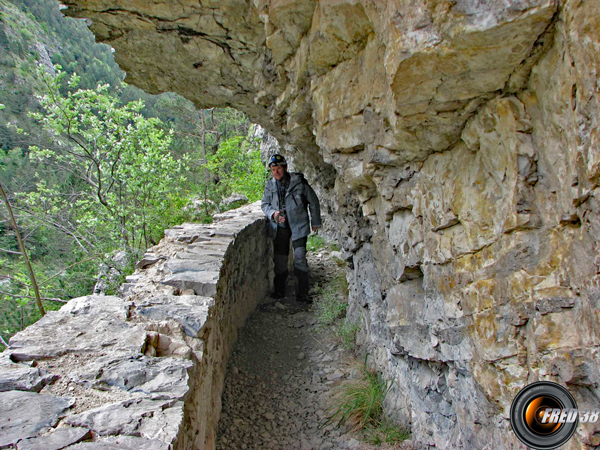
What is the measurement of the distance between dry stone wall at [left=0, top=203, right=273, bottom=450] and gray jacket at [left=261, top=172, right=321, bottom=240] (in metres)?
1.93

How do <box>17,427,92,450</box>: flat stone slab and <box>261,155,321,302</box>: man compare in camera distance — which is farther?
<box>261,155,321,302</box>: man

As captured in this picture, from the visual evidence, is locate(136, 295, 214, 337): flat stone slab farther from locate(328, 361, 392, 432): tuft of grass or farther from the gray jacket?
the gray jacket

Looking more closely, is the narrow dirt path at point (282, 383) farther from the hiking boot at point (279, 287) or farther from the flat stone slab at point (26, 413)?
the flat stone slab at point (26, 413)

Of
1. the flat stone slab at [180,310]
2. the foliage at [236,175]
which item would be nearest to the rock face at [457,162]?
the flat stone slab at [180,310]

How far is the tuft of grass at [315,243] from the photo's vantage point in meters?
8.45

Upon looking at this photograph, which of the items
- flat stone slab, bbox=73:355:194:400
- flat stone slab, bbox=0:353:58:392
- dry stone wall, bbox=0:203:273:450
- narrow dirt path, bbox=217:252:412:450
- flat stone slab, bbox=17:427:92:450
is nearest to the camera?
flat stone slab, bbox=17:427:92:450

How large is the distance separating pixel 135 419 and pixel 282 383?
2.68 meters

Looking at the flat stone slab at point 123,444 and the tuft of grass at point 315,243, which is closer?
the flat stone slab at point 123,444

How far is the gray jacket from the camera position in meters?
5.31

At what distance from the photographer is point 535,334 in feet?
5.77

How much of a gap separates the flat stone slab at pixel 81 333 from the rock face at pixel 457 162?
76cm

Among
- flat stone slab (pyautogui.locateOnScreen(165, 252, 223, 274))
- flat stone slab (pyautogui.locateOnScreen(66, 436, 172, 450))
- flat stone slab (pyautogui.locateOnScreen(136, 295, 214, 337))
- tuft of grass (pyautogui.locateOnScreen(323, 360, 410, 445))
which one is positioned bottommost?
tuft of grass (pyautogui.locateOnScreen(323, 360, 410, 445))

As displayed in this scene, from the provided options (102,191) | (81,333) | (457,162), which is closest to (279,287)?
(81,333)

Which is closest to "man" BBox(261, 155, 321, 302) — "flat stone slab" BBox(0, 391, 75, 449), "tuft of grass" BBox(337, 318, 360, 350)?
"tuft of grass" BBox(337, 318, 360, 350)
